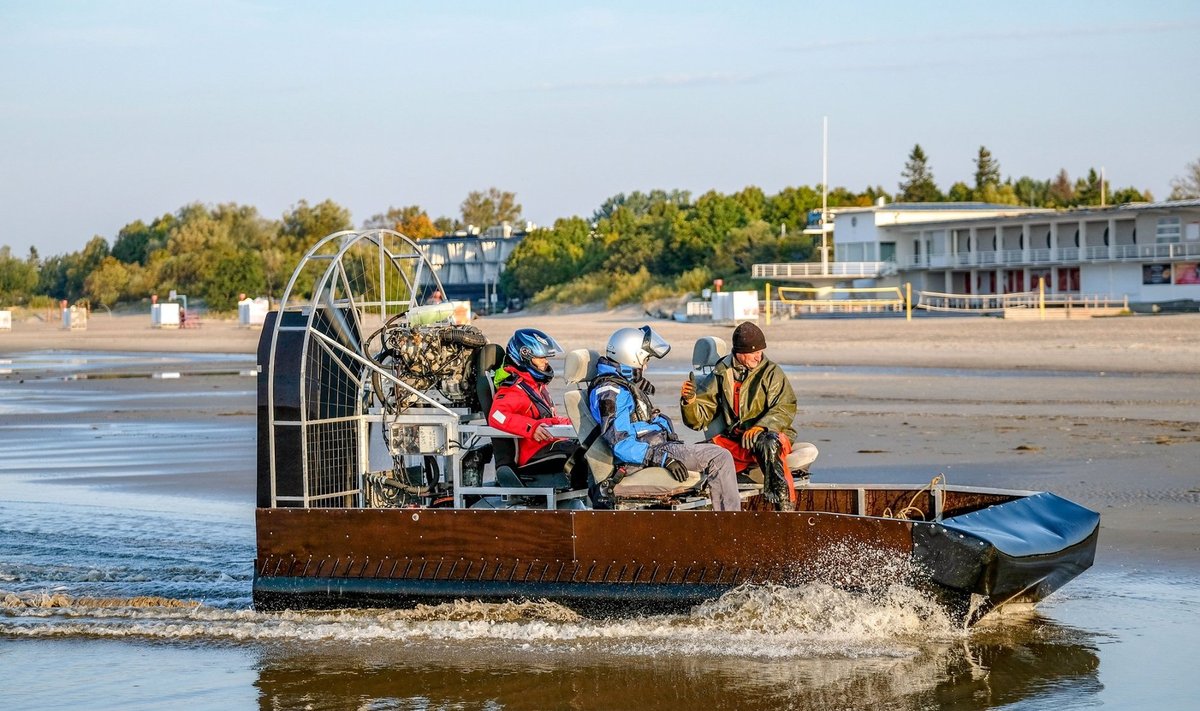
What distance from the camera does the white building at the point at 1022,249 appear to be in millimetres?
59438

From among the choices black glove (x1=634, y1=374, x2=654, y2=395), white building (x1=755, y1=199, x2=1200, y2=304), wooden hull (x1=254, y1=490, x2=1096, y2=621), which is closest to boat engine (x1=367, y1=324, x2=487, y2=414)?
wooden hull (x1=254, y1=490, x2=1096, y2=621)

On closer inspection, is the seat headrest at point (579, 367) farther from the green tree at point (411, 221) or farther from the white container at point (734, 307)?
the green tree at point (411, 221)

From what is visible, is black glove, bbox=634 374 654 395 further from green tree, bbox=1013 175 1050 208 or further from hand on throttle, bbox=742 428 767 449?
green tree, bbox=1013 175 1050 208

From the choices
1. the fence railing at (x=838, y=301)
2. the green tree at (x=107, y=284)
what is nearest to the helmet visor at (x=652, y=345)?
the fence railing at (x=838, y=301)

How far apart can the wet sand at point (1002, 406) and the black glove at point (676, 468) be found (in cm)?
371

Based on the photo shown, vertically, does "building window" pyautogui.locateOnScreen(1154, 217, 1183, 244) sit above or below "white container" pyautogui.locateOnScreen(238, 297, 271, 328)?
above

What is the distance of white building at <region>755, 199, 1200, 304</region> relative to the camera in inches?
2340

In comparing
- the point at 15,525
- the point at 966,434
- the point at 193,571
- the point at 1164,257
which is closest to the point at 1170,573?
the point at 193,571

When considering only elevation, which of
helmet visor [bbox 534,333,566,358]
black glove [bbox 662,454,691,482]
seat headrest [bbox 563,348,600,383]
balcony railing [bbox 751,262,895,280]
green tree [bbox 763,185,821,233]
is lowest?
black glove [bbox 662,454,691,482]

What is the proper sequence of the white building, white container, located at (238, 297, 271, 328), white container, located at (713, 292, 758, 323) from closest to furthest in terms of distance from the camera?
white container, located at (713, 292, 758, 323) → the white building → white container, located at (238, 297, 271, 328)

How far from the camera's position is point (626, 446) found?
8734 millimetres

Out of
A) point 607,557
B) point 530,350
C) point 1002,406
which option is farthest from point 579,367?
point 1002,406

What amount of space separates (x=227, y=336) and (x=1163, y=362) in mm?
36042

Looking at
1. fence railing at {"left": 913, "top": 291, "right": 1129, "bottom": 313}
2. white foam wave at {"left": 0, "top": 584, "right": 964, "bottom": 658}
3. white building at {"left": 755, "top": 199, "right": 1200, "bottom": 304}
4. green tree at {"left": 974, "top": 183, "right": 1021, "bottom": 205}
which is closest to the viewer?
white foam wave at {"left": 0, "top": 584, "right": 964, "bottom": 658}
